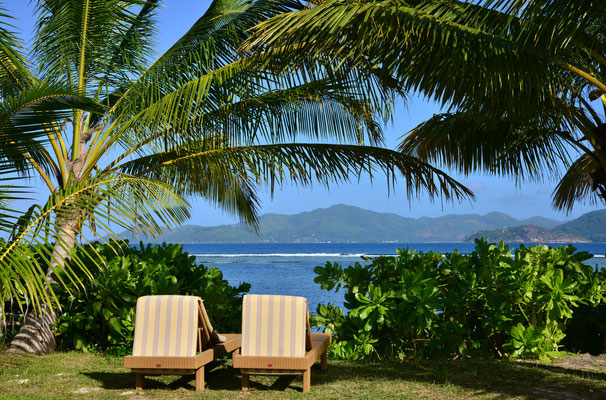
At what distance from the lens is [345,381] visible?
5.41m

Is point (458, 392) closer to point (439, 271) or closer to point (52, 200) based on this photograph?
point (439, 271)

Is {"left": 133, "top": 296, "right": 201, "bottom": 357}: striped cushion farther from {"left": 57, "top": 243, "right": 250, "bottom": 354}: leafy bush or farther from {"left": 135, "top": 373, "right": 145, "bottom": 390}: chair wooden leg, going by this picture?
{"left": 57, "top": 243, "right": 250, "bottom": 354}: leafy bush

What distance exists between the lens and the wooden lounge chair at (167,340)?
4945mm

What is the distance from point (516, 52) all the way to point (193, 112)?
403 centimetres

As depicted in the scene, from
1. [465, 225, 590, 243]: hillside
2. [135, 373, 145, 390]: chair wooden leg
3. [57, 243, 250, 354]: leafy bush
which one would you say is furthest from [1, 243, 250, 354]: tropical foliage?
[465, 225, 590, 243]: hillside

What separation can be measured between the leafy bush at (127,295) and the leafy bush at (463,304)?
4.23ft

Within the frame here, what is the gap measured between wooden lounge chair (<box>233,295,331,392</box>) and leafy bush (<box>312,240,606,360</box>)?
120 cm

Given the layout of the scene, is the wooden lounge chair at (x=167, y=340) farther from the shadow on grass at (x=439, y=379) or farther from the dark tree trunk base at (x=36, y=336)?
the dark tree trunk base at (x=36, y=336)

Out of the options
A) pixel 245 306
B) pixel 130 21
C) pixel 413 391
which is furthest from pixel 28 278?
pixel 130 21

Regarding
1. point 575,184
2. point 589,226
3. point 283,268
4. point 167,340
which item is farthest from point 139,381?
point 589,226

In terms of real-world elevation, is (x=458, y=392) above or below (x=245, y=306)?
below

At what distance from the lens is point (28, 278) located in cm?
425

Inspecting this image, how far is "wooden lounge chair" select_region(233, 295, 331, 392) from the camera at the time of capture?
4.96 m

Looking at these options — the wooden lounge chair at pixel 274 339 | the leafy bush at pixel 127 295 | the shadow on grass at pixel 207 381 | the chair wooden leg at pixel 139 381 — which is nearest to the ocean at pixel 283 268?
the leafy bush at pixel 127 295
